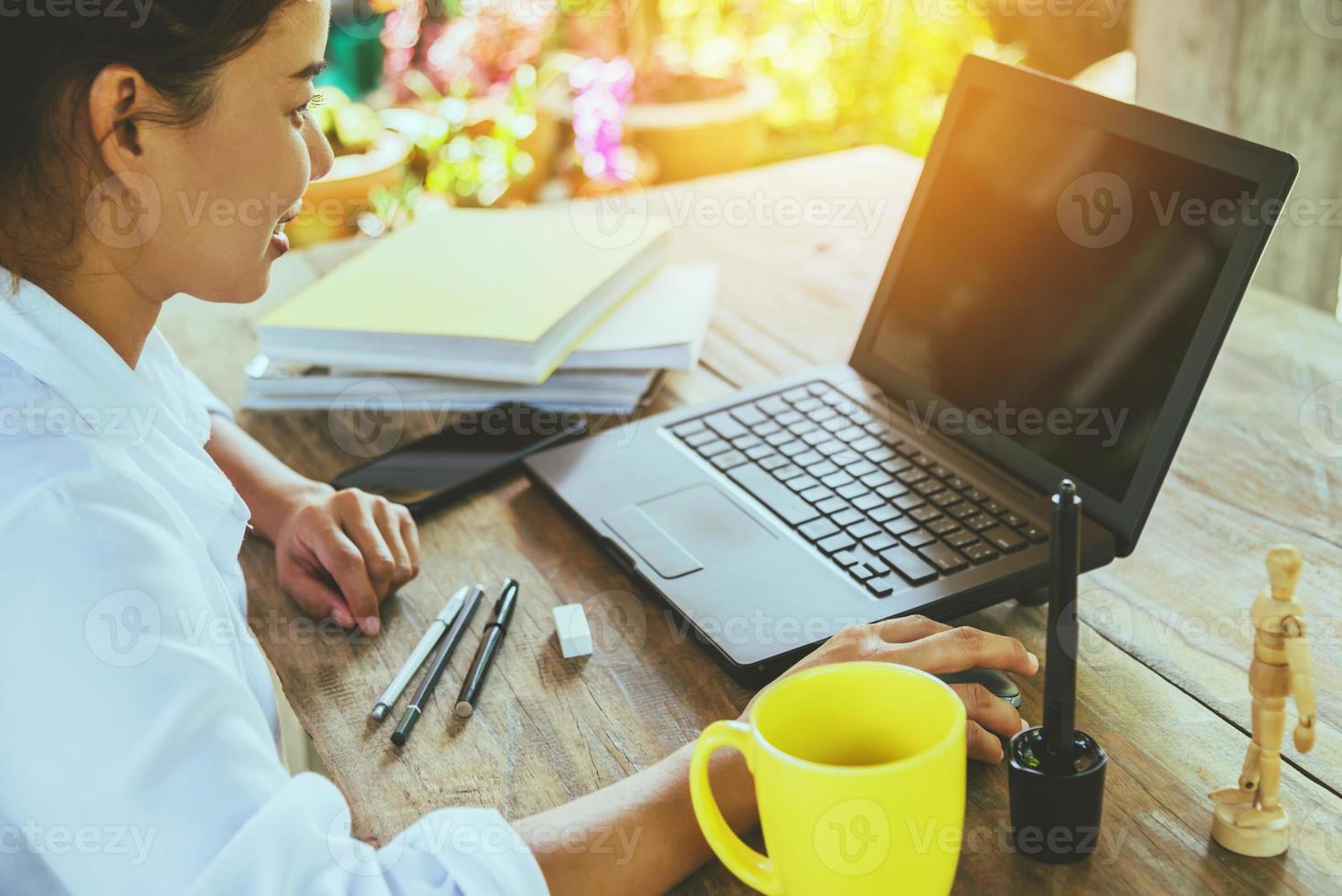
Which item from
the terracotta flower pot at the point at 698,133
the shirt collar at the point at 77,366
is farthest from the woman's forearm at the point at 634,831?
the terracotta flower pot at the point at 698,133

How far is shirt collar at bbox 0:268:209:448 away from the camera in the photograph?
69 cm

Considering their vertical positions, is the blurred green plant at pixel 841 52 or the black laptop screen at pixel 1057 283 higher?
the black laptop screen at pixel 1057 283

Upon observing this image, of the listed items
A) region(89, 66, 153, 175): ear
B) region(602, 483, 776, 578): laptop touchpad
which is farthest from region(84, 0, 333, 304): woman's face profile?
region(602, 483, 776, 578): laptop touchpad

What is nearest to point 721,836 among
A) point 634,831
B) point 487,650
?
point 634,831

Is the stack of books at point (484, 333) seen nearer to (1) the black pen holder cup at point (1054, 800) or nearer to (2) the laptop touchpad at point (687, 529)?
(2) the laptop touchpad at point (687, 529)

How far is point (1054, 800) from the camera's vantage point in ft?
2.00

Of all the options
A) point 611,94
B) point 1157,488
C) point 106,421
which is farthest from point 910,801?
point 611,94

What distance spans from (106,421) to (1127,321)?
2.27ft

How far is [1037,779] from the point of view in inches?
23.9

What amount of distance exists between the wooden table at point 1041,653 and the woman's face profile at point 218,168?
0.28 m

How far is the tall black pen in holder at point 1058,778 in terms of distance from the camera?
59 cm

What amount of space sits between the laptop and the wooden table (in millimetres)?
45

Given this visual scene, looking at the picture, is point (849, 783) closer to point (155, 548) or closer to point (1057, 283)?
point (155, 548)

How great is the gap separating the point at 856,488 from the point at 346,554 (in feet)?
1.30
